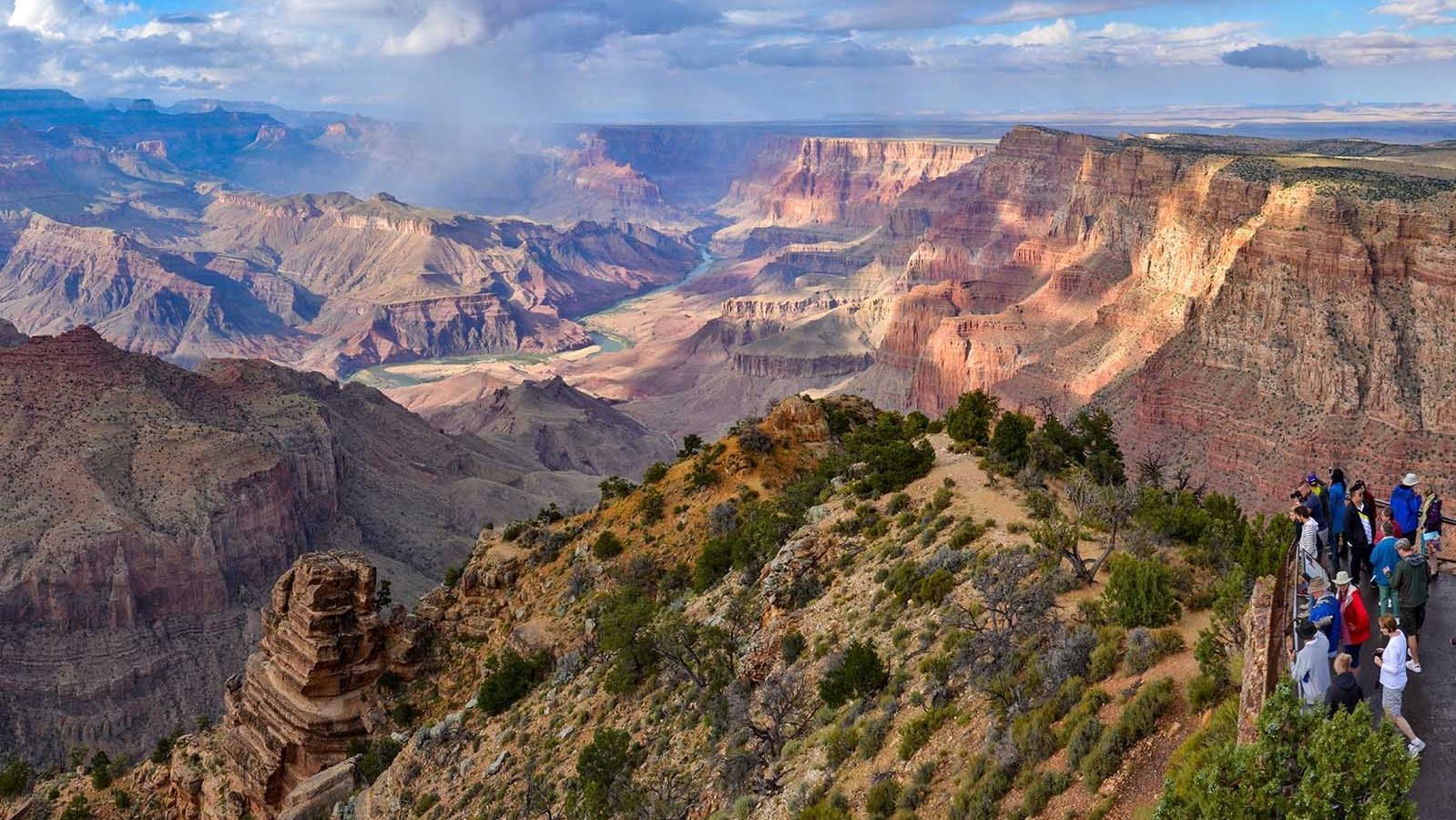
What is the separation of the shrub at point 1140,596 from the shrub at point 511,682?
19393 millimetres

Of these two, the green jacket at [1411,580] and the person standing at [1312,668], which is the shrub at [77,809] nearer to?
the person standing at [1312,668]

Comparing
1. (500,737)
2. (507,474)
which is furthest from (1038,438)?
(507,474)

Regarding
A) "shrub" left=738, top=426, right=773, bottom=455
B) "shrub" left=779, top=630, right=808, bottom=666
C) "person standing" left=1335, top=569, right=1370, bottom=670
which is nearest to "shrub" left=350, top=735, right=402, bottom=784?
"shrub" left=779, top=630, right=808, bottom=666

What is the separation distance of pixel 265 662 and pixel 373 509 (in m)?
57.0

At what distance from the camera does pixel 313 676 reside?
35.6 metres

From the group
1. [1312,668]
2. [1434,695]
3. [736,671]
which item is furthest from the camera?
[736,671]

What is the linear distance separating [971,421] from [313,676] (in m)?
24.7

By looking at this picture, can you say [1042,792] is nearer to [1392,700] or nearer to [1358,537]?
[1392,700]

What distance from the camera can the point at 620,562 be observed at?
119 feet

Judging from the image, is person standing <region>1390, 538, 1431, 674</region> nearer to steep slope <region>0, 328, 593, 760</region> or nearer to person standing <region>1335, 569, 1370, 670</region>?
person standing <region>1335, 569, 1370, 670</region>

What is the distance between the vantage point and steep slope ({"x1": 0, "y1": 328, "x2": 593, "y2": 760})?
6662 cm

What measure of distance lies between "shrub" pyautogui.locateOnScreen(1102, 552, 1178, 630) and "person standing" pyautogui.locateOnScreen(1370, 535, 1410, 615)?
302 centimetres

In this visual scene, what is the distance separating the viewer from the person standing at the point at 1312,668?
36.7ft

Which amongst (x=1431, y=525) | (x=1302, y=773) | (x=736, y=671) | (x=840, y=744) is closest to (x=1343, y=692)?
(x=1302, y=773)
